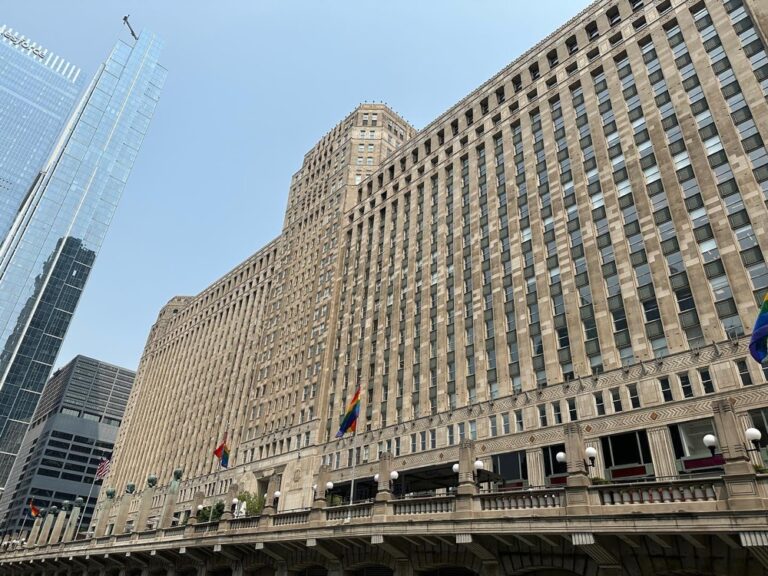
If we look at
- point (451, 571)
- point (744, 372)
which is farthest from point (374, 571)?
point (744, 372)

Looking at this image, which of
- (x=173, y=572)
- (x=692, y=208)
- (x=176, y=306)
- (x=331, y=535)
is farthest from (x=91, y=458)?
(x=692, y=208)

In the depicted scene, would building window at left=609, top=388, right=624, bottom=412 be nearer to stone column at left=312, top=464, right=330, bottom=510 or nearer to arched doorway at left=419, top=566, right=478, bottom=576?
arched doorway at left=419, top=566, right=478, bottom=576

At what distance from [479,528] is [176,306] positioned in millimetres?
141257

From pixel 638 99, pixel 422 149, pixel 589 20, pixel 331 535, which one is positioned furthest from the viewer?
pixel 422 149

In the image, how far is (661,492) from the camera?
68.0 feet

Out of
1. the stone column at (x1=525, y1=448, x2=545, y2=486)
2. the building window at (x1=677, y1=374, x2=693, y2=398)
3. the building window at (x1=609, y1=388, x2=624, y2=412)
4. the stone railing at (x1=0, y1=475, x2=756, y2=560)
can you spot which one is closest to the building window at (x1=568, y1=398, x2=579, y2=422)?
the building window at (x1=609, y1=388, x2=624, y2=412)

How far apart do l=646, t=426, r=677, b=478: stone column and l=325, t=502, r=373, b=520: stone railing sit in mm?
21011

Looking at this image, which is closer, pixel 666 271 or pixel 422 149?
pixel 666 271

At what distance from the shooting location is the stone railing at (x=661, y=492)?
19.8m

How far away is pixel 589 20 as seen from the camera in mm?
63875

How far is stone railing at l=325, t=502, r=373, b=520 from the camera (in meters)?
31.0

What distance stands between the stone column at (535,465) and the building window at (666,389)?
35.7ft

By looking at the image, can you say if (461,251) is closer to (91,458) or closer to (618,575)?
(618,575)

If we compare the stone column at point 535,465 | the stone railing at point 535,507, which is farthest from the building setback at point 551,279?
the stone railing at point 535,507
